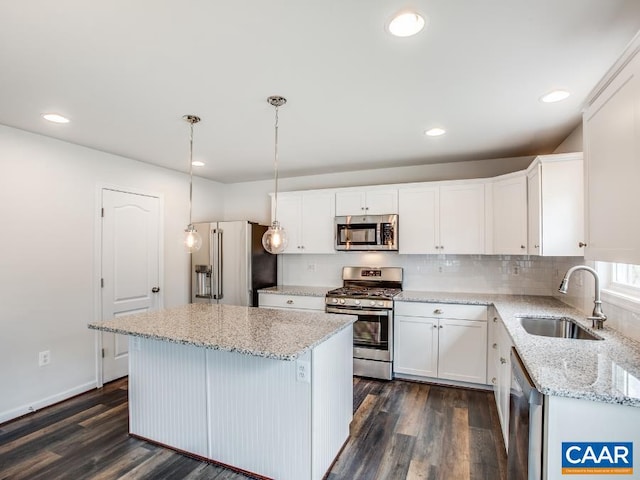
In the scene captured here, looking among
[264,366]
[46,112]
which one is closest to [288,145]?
[46,112]

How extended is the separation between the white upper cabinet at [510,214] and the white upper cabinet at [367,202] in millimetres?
1060

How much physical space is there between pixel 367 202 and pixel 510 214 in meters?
1.52

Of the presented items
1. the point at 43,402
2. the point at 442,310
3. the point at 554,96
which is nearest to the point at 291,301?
the point at 442,310

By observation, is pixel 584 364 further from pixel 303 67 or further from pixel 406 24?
pixel 303 67

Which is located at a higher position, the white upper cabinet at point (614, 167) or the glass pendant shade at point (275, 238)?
the white upper cabinet at point (614, 167)

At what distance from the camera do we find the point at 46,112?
2527 mm

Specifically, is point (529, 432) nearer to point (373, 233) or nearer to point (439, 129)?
point (439, 129)

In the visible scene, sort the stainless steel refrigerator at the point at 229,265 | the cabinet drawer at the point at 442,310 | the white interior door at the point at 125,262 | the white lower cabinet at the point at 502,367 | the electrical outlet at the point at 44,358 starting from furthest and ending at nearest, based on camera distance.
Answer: the stainless steel refrigerator at the point at 229,265
the white interior door at the point at 125,262
the cabinet drawer at the point at 442,310
the electrical outlet at the point at 44,358
the white lower cabinet at the point at 502,367

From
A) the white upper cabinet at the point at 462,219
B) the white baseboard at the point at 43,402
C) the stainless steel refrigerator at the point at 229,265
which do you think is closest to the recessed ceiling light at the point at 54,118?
the stainless steel refrigerator at the point at 229,265

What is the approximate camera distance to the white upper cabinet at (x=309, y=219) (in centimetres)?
436

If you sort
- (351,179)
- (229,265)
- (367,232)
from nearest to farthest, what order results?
(367,232) < (229,265) < (351,179)

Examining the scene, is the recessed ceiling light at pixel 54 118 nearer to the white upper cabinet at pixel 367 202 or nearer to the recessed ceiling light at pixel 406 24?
the recessed ceiling light at pixel 406 24

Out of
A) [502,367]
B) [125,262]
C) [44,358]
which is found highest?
[125,262]

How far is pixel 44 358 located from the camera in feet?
10.1
